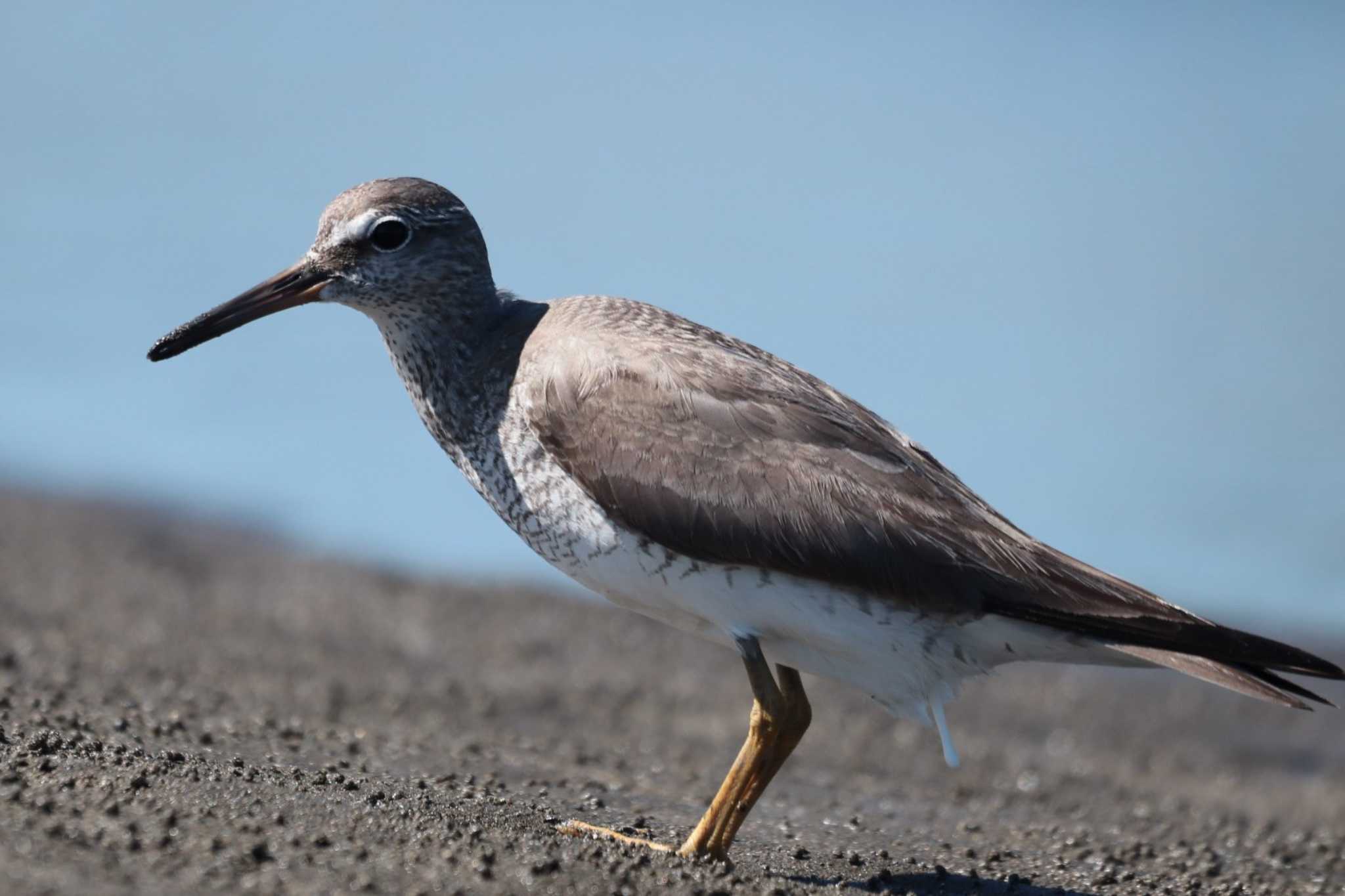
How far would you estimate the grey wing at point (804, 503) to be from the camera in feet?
20.6

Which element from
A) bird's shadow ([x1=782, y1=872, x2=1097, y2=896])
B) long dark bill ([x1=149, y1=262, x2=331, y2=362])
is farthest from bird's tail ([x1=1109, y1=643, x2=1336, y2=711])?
long dark bill ([x1=149, y1=262, x2=331, y2=362])

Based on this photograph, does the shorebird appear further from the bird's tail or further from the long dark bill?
the long dark bill

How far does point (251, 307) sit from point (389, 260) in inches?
30.4

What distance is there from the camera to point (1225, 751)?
476 inches

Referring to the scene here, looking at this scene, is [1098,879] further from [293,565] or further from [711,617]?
[293,565]

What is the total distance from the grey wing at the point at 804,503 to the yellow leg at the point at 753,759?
0.57 meters

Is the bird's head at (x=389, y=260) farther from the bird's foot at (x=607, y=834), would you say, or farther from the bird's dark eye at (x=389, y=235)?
the bird's foot at (x=607, y=834)

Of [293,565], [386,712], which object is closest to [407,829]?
[386,712]

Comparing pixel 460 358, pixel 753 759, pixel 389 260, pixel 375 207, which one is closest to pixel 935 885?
pixel 753 759

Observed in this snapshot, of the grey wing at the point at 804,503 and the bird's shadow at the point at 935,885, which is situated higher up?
the grey wing at the point at 804,503

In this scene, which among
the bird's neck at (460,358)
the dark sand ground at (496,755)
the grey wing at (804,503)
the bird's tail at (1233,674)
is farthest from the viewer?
the bird's neck at (460,358)

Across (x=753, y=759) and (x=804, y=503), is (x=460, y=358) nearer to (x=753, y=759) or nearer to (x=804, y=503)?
(x=804, y=503)

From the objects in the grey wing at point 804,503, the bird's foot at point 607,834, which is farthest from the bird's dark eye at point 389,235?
the bird's foot at point 607,834

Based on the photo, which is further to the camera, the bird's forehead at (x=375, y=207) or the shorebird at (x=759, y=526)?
the bird's forehead at (x=375, y=207)
